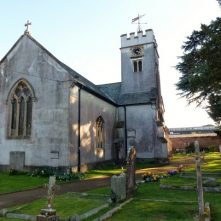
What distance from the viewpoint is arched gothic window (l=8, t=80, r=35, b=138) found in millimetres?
21589

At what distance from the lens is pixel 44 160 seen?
20.1m

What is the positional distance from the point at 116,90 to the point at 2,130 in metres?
16.0

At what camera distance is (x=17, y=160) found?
828 inches

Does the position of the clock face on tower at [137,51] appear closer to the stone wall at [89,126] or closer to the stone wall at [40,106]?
the stone wall at [89,126]

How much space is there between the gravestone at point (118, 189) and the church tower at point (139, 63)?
73.9 ft

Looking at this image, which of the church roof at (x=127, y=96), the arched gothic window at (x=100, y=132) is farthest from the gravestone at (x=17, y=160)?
the church roof at (x=127, y=96)

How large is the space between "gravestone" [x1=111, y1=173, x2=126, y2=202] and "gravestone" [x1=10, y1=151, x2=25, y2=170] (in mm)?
12914

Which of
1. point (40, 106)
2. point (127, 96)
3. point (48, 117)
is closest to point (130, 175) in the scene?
point (48, 117)

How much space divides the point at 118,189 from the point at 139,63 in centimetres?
2508

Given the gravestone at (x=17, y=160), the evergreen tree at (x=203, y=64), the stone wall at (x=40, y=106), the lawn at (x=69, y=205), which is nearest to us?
the lawn at (x=69, y=205)

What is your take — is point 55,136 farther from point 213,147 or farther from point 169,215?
point 213,147

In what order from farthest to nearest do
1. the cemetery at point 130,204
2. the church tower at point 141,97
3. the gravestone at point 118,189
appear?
1. the church tower at point 141,97
2. the gravestone at point 118,189
3. the cemetery at point 130,204

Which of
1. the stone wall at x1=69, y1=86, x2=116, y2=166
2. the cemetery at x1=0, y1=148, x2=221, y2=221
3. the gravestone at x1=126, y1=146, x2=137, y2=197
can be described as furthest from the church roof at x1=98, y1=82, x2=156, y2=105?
the cemetery at x1=0, y1=148, x2=221, y2=221

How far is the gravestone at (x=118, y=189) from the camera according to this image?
970 cm
